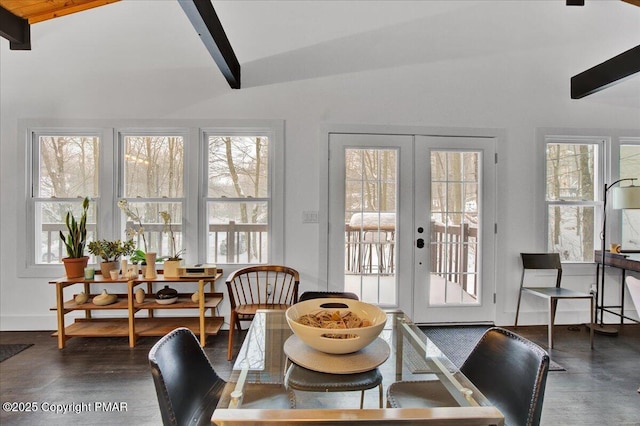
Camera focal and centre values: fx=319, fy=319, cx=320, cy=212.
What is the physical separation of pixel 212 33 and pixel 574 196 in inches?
161

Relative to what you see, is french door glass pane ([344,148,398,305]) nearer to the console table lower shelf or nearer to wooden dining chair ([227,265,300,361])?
wooden dining chair ([227,265,300,361])

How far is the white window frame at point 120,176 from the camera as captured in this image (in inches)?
130

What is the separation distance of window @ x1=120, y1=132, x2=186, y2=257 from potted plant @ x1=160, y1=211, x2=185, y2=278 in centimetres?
1

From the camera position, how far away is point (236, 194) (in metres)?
3.45

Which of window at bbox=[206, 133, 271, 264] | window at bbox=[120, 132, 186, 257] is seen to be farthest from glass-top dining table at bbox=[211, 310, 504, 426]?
window at bbox=[120, 132, 186, 257]

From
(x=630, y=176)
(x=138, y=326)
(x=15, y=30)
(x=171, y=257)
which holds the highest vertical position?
(x=15, y=30)

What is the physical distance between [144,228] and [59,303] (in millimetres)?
957

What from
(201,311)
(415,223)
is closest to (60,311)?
(201,311)

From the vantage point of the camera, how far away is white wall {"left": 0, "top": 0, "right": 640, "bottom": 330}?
331cm

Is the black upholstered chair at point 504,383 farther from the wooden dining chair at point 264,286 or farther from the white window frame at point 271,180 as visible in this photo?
the white window frame at point 271,180

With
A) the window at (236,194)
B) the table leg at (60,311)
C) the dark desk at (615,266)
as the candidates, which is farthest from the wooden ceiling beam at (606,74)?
the table leg at (60,311)

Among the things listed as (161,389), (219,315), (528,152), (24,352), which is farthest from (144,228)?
(528,152)

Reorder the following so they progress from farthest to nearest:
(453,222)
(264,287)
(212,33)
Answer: (453,222) < (264,287) < (212,33)

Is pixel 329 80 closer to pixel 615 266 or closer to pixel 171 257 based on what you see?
pixel 171 257
